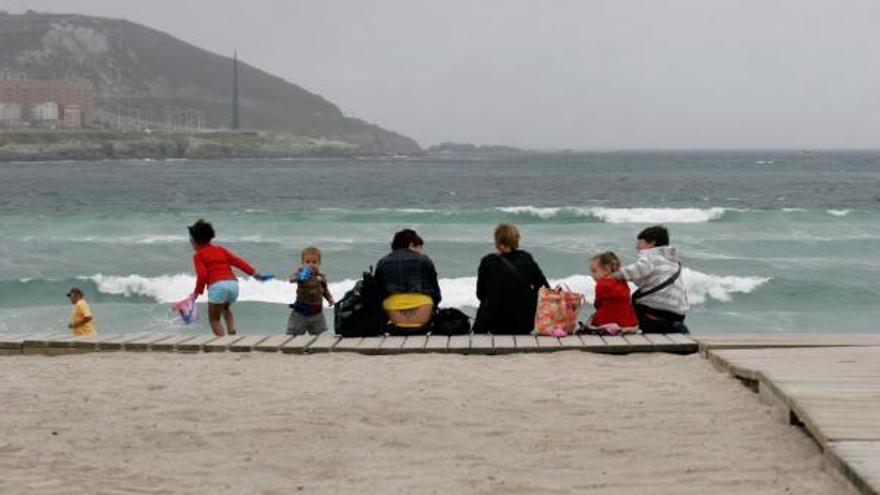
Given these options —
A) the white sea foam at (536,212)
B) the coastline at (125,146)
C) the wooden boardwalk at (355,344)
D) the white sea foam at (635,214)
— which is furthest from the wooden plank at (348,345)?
the coastline at (125,146)

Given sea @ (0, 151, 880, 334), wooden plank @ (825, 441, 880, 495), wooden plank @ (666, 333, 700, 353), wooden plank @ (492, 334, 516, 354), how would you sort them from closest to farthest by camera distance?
wooden plank @ (825, 441, 880, 495) < wooden plank @ (666, 333, 700, 353) < wooden plank @ (492, 334, 516, 354) < sea @ (0, 151, 880, 334)

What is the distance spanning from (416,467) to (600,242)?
26167 millimetres

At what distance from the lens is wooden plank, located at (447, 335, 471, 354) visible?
8578 millimetres

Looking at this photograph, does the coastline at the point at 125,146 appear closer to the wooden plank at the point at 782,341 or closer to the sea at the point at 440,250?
the sea at the point at 440,250

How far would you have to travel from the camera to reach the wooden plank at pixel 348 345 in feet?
28.4

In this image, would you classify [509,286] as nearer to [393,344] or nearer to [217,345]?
[393,344]

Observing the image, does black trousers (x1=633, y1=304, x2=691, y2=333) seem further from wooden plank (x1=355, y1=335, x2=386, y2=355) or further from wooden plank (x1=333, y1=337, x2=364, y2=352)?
wooden plank (x1=333, y1=337, x2=364, y2=352)

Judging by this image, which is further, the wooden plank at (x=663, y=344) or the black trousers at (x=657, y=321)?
the black trousers at (x=657, y=321)

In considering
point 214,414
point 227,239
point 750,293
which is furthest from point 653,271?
point 227,239

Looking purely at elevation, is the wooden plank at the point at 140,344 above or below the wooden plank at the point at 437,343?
below

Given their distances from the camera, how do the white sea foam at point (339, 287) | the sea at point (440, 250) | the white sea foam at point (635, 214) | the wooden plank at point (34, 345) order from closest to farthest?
the wooden plank at point (34, 345) < the sea at point (440, 250) < the white sea foam at point (339, 287) < the white sea foam at point (635, 214)

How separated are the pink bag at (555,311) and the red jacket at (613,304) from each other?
203 mm

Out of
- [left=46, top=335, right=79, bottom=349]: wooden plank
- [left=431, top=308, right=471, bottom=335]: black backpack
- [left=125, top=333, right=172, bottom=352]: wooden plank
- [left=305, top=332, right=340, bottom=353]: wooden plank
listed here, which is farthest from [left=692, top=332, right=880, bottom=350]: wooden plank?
[left=46, top=335, right=79, bottom=349]: wooden plank

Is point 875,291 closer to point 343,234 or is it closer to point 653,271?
point 653,271
